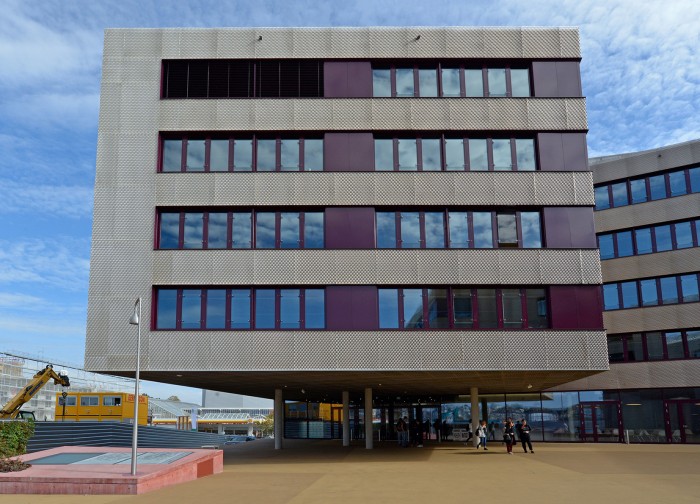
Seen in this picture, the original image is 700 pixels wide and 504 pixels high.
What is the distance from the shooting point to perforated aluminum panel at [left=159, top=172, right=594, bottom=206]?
27891 millimetres

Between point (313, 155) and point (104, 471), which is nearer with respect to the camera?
point (104, 471)

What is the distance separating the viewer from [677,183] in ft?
136

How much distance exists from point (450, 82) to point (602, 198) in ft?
64.7

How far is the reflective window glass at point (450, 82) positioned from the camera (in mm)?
29156

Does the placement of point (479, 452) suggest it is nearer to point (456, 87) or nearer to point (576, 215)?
point (576, 215)

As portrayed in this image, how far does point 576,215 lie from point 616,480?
1164 centimetres

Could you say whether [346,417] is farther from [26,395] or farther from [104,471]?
[104,471]

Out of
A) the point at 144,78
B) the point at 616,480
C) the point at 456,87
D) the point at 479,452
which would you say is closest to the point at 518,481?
the point at 616,480

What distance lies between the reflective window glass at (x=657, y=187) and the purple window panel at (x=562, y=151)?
1600cm

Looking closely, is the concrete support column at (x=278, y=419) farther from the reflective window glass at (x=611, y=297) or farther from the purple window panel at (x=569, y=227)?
the reflective window glass at (x=611, y=297)

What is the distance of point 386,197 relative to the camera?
28.0 m

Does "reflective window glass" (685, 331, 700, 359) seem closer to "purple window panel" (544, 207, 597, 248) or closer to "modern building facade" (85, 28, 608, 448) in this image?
"modern building facade" (85, 28, 608, 448)

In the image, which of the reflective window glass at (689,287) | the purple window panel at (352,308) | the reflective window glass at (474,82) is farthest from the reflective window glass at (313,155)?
the reflective window glass at (689,287)

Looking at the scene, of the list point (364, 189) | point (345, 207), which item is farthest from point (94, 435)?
point (364, 189)
